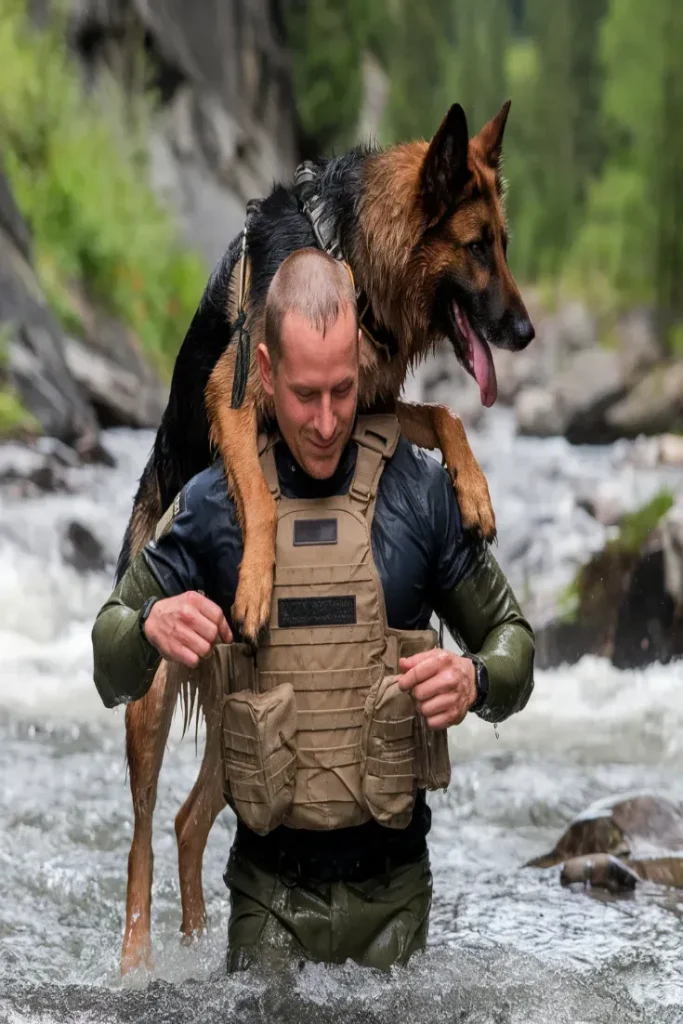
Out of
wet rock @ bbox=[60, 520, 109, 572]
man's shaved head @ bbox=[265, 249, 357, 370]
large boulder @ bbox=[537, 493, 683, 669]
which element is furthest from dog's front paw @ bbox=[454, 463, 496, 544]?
wet rock @ bbox=[60, 520, 109, 572]

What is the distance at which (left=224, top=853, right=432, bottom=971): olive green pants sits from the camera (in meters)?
3.04

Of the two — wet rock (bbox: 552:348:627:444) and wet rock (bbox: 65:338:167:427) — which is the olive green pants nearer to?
wet rock (bbox: 65:338:167:427)

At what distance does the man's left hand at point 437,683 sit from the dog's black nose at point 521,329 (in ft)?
4.80

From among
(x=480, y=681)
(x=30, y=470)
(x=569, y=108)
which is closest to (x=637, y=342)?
(x=569, y=108)

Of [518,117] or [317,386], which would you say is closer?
[317,386]

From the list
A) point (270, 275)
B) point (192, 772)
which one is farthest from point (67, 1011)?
point (192, 772)

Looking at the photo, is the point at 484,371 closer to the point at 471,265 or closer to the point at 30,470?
the point at 471,265

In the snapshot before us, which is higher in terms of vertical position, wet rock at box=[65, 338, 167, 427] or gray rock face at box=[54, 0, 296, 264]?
gray rock face at box=[54, 0, 296, 264]

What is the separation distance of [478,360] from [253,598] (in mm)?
1281

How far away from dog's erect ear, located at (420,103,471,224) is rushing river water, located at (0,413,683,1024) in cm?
194

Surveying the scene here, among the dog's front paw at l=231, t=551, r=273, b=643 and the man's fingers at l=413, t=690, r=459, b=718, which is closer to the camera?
the man's fingers at l=413, t=690, r=459, b=718

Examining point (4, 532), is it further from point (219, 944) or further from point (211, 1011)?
point (211, 1011)

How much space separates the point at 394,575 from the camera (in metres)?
2.94

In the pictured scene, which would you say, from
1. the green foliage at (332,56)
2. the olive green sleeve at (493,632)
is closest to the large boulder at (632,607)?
the olive green sleeve at (493,632)
